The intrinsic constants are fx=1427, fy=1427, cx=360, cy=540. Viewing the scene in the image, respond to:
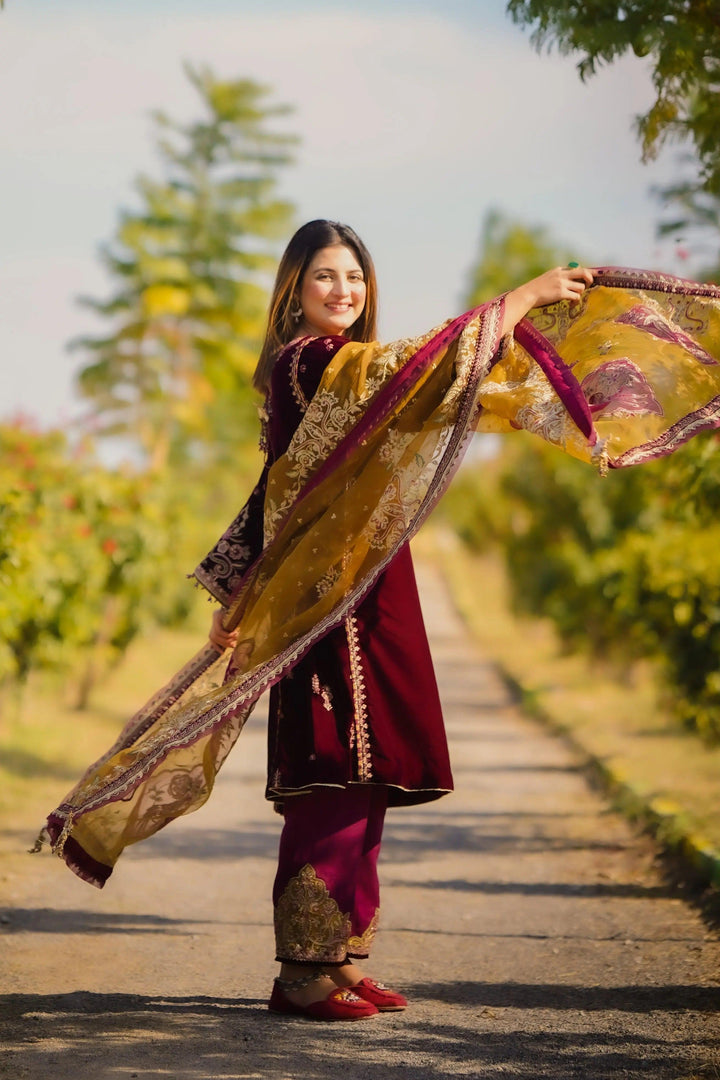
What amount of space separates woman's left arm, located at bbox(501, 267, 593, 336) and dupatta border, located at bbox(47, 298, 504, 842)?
0.03m

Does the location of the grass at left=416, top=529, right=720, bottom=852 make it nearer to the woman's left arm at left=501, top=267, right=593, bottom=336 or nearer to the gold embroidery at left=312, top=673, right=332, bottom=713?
the gold embroidery at left=312, top=673, right=332, bottom=713

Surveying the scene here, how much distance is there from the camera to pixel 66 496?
1105cm

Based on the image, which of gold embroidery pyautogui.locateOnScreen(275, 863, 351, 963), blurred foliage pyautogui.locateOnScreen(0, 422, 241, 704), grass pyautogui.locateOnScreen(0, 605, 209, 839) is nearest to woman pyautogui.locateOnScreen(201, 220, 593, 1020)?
gold embroidery pyautogui.locateOnScreen(275, 863, 351, 963)

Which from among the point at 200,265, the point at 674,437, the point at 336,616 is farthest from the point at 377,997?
the point at 200,265

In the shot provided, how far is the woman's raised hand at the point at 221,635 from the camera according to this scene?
14.2ft

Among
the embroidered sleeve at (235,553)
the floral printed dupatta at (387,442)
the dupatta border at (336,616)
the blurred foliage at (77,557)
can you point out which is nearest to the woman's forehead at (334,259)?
the floral printed dupatta at (387,442)

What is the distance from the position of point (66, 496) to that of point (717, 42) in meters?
7.47

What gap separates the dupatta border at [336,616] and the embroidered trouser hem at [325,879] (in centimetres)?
35

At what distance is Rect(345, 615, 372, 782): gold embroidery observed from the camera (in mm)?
4039

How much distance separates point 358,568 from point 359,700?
1.24 ft

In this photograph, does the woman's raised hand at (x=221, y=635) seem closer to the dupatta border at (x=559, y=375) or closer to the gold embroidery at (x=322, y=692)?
the gold embroidery at (x=322, y=692)

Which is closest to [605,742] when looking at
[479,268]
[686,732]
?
[686,732]

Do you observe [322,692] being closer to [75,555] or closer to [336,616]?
[336,616]

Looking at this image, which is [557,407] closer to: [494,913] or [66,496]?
[494,913]
